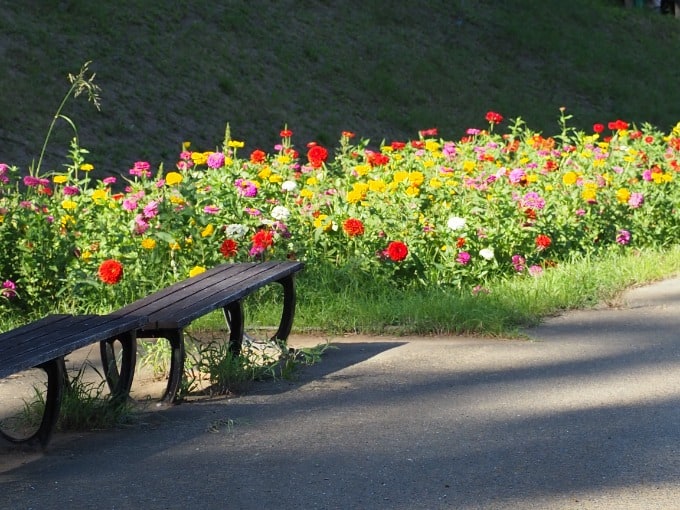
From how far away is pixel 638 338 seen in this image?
6.07 meters

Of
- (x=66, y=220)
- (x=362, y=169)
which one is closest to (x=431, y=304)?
(x=362, y=169)

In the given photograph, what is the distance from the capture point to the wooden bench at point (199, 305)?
4691 millimetres

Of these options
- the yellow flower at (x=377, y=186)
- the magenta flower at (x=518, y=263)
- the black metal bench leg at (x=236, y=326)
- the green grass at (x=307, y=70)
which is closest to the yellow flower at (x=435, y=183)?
the yellow flower at (x=377, y=186)

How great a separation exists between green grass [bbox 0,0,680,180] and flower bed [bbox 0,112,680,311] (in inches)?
232

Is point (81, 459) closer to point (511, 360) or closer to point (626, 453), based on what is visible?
point (626, 453)

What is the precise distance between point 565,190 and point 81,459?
5.15m

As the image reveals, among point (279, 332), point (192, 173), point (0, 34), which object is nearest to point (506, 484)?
point (279, 332)

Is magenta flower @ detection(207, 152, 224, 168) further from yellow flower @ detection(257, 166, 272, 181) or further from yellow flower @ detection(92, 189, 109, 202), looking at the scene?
yellow flower @ detection(92, 189, 109, 202)

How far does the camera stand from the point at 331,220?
7.10 metres

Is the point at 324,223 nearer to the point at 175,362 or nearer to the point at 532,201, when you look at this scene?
the point at 532,201

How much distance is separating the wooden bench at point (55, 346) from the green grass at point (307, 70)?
874cm

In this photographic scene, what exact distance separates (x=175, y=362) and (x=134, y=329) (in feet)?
1.19

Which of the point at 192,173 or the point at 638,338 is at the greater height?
the point at 192,173

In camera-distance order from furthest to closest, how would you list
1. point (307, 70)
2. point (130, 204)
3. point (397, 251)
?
point (307, 70) → point (130, 204) → point (397, 251)
